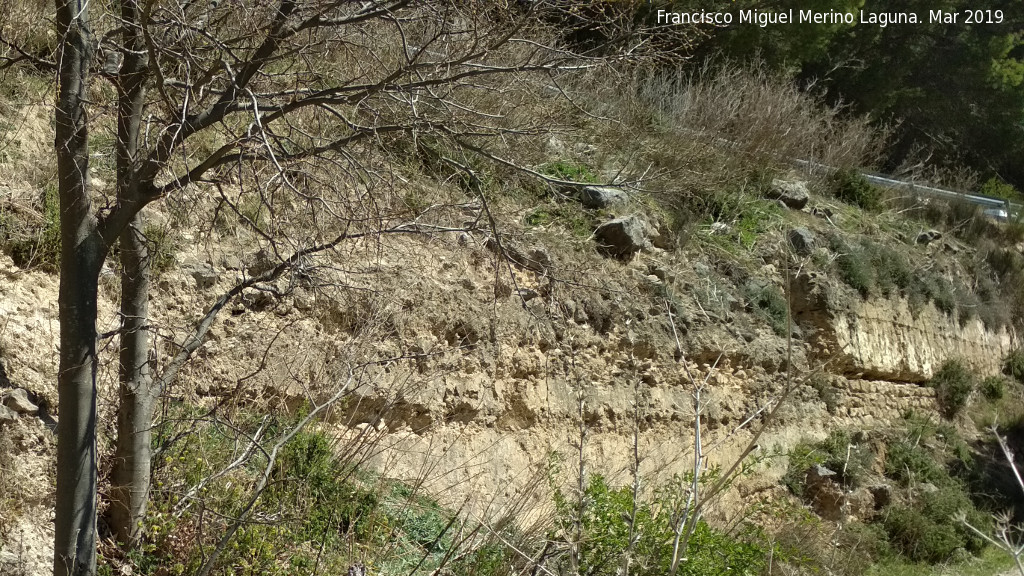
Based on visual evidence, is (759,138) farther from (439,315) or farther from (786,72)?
(439,315)

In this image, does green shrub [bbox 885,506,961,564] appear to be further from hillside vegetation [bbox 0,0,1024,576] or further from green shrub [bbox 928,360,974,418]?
green shrub [bbox 928,360,974,418]

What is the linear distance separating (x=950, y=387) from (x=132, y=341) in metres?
13.8

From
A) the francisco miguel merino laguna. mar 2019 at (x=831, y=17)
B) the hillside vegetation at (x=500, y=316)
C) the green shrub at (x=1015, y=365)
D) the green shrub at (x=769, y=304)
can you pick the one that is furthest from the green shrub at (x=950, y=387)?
the francisco miguel merino laguna. mar 2019 at (x=831, y=17)

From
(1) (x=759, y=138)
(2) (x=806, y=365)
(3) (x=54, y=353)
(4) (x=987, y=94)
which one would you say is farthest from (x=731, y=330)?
(4) (x=987, y=94)

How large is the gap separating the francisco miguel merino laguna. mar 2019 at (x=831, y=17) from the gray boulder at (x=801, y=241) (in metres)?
3.09

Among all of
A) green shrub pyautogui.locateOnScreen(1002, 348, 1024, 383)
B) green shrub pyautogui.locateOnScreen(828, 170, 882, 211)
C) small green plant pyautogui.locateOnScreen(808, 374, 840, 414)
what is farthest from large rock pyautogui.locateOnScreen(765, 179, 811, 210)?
green shrub pyautogui.locateOnScreen(1002, 348, 1024, 383)

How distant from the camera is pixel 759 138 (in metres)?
13.9

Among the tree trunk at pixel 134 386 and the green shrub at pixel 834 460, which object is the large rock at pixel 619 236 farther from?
the tree trunk at pixel 134 386

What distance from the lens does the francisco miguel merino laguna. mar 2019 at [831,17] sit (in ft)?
46.0

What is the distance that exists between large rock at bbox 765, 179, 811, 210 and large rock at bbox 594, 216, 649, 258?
3.78 m

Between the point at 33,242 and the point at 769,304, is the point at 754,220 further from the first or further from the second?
the point at 33,242

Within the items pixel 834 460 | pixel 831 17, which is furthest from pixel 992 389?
pixel 831 17

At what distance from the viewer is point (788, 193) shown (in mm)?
13820

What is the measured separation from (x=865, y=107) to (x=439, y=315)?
1570 cm
